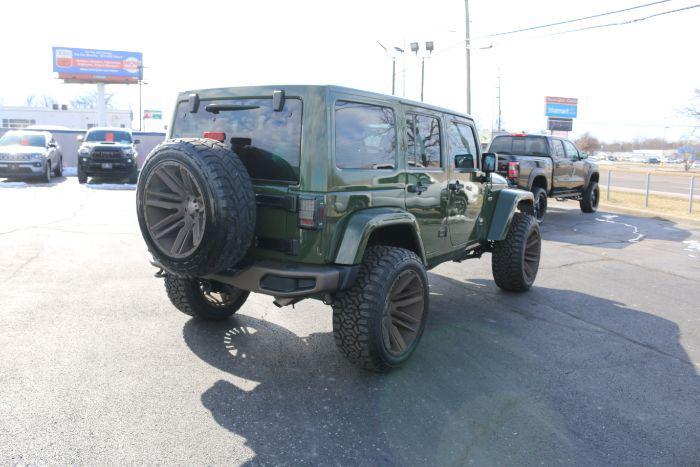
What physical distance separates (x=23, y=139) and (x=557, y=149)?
16260mm

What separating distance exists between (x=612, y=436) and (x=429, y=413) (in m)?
1.08

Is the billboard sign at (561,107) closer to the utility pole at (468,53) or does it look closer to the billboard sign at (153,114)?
the billboard sign at (153,114)

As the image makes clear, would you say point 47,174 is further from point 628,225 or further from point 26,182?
point 628,225

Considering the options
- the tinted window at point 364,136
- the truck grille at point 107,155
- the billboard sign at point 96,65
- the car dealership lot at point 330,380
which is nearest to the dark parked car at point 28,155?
the truck grille at point 107,155

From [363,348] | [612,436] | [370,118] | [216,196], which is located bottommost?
[612,436]

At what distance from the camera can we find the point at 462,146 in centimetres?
549

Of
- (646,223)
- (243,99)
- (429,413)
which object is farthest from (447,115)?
(646,223)

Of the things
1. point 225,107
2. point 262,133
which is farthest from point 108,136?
point 262,133

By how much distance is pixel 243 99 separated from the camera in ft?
13.0

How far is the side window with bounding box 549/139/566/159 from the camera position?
43.3 feet

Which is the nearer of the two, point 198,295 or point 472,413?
point 472,413

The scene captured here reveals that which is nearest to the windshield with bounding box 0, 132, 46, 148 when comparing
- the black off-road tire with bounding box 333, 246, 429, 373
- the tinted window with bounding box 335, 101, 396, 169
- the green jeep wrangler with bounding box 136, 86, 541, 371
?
the green jeep wrangler with bounding box 136, 86, 541, 371

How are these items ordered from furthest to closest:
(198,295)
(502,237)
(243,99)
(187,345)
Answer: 1. (502,237)
2. (198,295)
3. (187,345)
4. (243,99)

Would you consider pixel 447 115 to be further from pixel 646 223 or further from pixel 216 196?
pixel 646 223
